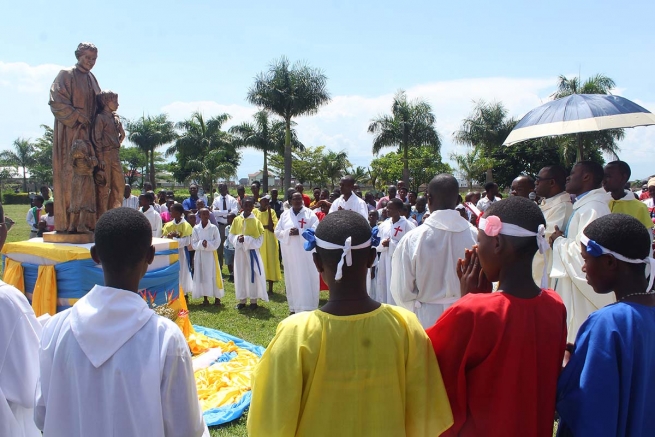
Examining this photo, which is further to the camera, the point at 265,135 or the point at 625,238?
the point at 265,135

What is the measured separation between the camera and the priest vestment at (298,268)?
8484 millimetres

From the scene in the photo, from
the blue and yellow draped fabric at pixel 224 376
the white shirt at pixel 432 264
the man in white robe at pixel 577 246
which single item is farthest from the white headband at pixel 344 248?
the blue and yellow draped fabric at pixel 224 376

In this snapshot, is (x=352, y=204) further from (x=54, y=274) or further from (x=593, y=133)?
(x=593, y=133)

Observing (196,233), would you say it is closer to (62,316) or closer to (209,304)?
(209,304)

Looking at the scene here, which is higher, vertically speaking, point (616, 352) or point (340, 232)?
point (340, 232)

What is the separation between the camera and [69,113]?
19.6 feet

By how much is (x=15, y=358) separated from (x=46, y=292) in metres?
3.95

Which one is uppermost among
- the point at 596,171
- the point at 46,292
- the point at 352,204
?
the point at 596,171

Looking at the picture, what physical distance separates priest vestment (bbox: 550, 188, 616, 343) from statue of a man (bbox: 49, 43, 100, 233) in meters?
5.19

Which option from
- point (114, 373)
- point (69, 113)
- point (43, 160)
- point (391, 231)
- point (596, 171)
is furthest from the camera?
point (43, 160)

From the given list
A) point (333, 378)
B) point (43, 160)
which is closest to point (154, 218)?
point (333, 378)

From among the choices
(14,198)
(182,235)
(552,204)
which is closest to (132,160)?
(14,198)

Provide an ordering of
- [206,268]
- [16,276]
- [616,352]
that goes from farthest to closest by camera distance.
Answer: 1. [206,268]
2. [16,276]
3. [616,352]

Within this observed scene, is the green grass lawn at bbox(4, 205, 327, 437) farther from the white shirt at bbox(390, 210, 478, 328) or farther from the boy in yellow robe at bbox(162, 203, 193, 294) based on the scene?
the white shirt at bbox(390, 210, 478, 328)
